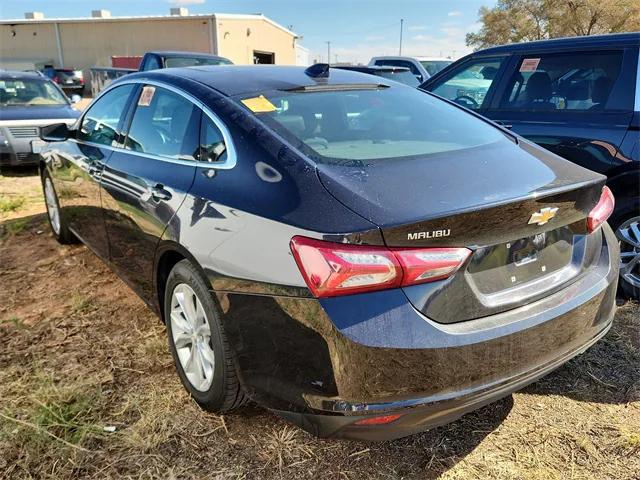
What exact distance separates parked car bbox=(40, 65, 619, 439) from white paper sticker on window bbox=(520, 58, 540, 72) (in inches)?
67.0

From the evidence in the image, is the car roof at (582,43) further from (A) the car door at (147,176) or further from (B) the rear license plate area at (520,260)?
(A) the car door at (147,176)

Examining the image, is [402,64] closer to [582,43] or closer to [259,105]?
[582,43]

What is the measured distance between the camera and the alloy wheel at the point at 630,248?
137 inches

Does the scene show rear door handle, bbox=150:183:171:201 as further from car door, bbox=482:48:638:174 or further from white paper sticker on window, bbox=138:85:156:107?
car door, bbox=482:48:638:174

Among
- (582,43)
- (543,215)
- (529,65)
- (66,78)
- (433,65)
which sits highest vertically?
(582,43)

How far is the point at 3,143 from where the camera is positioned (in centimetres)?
752

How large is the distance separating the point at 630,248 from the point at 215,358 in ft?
9.66

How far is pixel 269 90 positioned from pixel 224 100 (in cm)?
27

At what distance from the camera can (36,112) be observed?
8.12 meters

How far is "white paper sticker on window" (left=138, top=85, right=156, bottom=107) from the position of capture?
2.98m

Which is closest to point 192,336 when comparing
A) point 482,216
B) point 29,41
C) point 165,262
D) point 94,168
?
point 165,262

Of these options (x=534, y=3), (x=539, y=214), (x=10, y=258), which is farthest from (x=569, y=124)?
(x=534, y=3)

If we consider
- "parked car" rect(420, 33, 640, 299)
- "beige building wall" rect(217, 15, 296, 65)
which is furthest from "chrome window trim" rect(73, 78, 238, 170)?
"beige building wall" rect(217, 15, 296, 65)

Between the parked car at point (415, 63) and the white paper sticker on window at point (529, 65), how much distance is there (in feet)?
26.6
